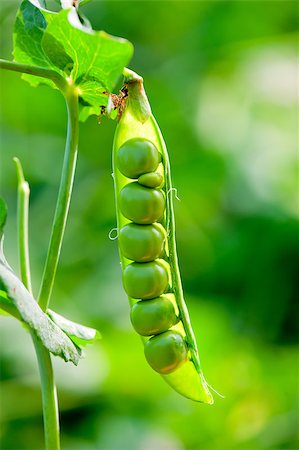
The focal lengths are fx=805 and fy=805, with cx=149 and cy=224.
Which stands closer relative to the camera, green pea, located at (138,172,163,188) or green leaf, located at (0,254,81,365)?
green leaf, located at (0,254,81,365)

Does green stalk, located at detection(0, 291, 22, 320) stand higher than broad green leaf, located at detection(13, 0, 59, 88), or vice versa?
broad green leaf, located at detection(13, 0, 59, 88)

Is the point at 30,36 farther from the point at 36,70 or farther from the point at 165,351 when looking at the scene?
the point at 165,351

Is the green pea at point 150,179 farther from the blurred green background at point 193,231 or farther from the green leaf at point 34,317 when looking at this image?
the blurred green background at point 193,231

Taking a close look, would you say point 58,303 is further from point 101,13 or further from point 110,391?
point 101,13

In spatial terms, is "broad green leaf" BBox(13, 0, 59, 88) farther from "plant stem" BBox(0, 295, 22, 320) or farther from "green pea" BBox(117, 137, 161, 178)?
"plant stem" BBox(0, 295, 22, 320)

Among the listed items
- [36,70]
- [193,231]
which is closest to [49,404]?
[36,70]

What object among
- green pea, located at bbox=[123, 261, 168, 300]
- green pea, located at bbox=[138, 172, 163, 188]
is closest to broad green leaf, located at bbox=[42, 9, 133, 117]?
green pea, located at bbox=[138, 172, 163, 188]

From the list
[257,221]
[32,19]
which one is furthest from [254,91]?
[32,19]
